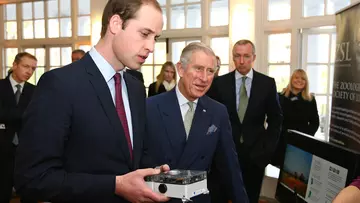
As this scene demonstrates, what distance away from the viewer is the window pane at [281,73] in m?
6.06

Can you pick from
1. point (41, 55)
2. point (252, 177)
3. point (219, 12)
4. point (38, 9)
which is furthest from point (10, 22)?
point (252, 177)

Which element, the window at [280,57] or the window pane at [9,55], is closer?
the window at [280,57]

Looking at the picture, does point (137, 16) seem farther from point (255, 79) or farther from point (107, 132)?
point (255, 79)

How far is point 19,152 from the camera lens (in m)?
1.31

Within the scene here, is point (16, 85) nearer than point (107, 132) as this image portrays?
No

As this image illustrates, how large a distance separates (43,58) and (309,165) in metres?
8.48

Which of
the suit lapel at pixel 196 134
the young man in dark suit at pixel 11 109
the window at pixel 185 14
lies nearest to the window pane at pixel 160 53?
the window at pixel 185 14

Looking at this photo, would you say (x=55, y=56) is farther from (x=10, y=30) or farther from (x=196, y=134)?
(x=196, y=134)

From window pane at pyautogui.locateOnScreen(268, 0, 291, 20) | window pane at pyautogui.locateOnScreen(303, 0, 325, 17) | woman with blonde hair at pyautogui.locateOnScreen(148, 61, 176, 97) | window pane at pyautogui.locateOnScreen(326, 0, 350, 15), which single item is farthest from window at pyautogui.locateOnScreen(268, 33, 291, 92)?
woman with blonde hair at pyautogui.locateOnScreen(148, 61, 176, 97)

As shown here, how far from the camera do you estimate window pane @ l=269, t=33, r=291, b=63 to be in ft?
19.7

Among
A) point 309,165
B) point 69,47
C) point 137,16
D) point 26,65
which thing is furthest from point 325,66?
point 69,47

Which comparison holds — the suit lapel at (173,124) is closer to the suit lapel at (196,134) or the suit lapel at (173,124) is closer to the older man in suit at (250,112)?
the suit lapel at (196,134)

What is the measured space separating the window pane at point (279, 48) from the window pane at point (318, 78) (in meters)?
0.37

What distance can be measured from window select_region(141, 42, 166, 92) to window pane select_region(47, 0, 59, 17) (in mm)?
2607
